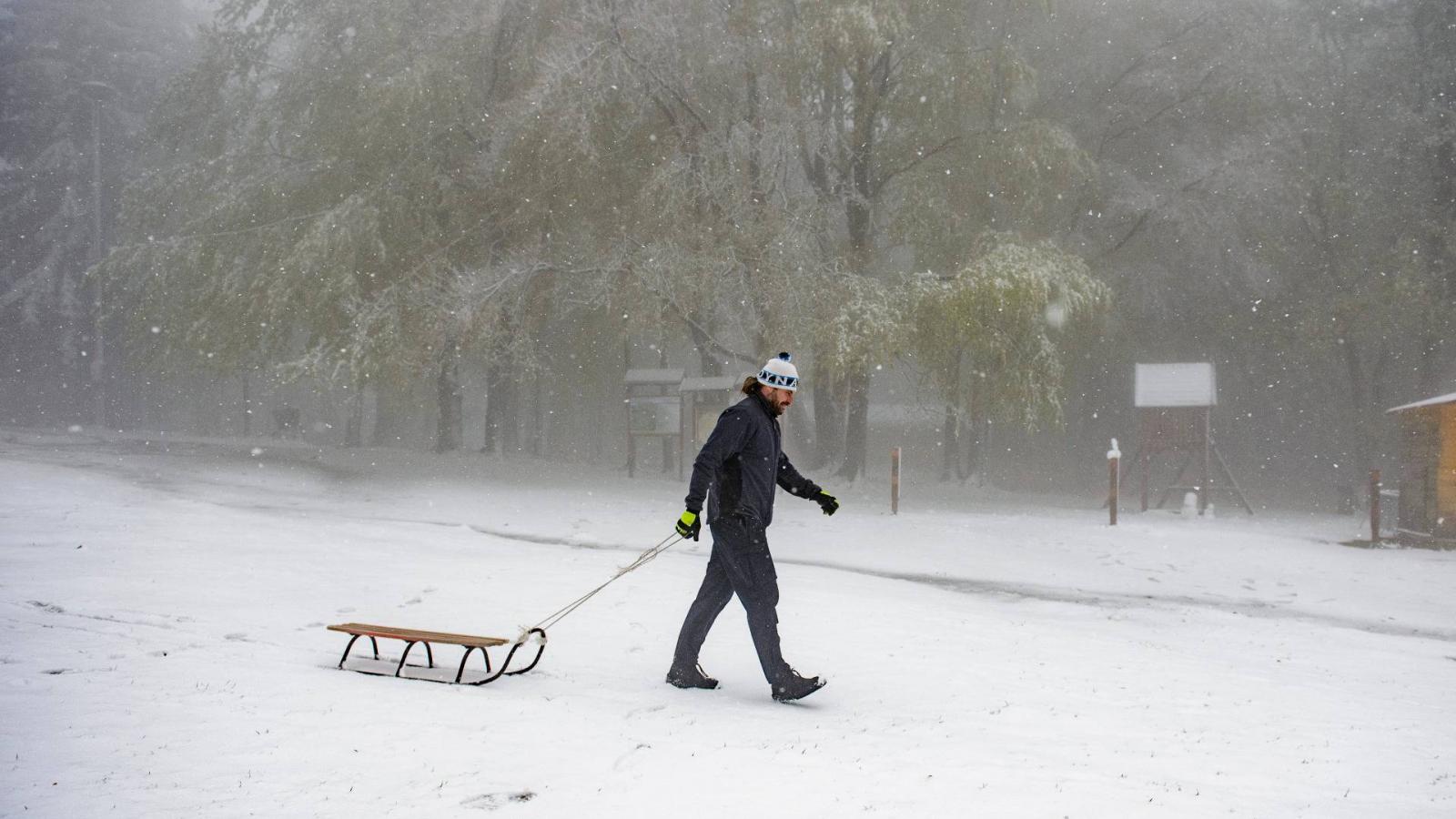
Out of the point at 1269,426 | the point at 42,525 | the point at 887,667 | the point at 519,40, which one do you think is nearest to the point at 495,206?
the point at 519,40

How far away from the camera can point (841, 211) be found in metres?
20.3

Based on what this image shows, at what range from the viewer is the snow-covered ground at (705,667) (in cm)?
441

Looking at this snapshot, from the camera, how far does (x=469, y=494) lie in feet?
58.3

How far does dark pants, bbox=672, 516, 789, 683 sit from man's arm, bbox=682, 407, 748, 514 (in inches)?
10.8

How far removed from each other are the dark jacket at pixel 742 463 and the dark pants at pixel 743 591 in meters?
0.11

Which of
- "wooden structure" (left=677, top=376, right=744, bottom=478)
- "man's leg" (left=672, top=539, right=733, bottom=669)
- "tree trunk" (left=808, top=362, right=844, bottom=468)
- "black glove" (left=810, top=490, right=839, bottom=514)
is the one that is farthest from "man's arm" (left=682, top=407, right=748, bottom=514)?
"tree trunk" (left=808, top=362, right=844, bottom=468)

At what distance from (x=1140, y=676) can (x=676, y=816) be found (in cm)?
458

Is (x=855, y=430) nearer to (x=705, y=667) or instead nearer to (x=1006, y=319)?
(x=1006, y=319)

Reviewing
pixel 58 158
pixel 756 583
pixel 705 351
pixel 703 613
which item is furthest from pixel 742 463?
pixel 58 158

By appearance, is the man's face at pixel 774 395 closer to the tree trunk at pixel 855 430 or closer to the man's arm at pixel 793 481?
the man's arm at pixel 793 481

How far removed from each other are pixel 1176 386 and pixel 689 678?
16.8 metres

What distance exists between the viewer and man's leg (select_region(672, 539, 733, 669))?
651 cm

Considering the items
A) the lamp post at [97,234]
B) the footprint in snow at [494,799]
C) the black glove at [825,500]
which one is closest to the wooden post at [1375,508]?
the black glove at [825,500]

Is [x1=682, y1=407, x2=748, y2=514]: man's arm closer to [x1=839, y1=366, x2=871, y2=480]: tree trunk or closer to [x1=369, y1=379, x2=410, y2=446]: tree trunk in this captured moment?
[x1=839, y1=366, x2=871, y2=480]: tree trunk
